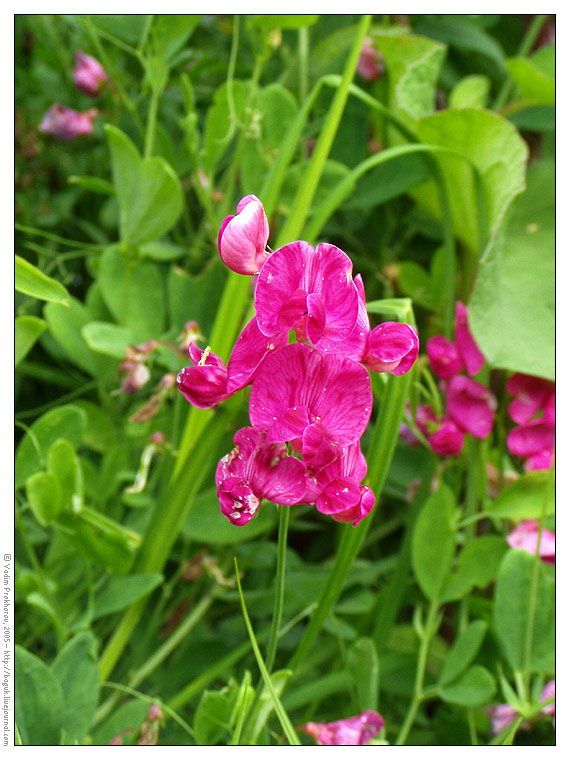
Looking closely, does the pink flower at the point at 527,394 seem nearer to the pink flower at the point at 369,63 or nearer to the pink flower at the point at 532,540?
the pink flower at the point at 532,540

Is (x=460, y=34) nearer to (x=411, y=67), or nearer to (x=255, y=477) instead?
(x=411, y=67)

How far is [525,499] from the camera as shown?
48 cm

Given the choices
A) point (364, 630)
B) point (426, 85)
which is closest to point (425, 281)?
point (426, 85)

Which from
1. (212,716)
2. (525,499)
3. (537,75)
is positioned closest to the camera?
(212,716)

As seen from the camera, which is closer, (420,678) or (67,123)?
(420,678)

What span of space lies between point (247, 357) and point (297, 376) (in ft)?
0.07

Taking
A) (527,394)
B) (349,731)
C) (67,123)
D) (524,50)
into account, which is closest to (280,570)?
(349,731)

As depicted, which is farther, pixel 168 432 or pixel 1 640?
pixel 168 432

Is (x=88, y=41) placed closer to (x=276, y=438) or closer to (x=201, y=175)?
(x=201, y=175)

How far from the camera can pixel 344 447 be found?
28cm

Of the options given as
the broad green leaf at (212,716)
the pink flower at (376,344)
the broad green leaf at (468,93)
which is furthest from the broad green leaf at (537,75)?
the broad green leaf at (212,716)

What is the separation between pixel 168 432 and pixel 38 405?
186 mm

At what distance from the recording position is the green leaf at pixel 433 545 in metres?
0.48

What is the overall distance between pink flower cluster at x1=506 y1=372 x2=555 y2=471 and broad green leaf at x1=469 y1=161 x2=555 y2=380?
0.09 ft
